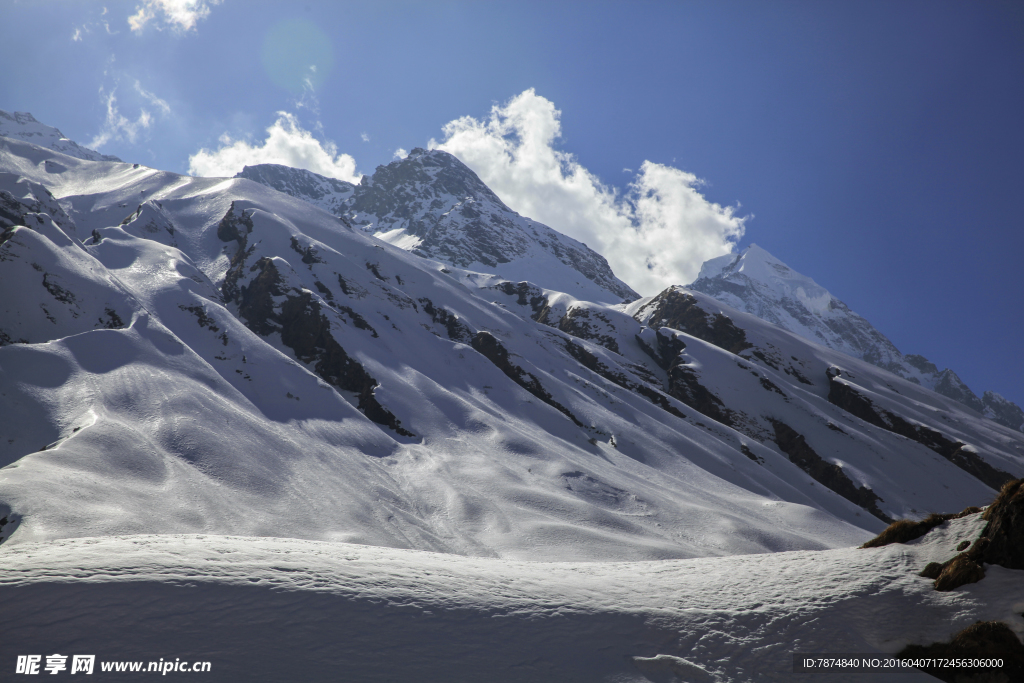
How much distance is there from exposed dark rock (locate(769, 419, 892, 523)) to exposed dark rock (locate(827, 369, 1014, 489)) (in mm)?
16094

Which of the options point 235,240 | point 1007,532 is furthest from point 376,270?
point 1007,532

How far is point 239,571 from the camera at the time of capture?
10977 millimetres

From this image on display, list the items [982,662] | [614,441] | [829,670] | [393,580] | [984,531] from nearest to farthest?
[982,662]
[829,670]
[984,531]
[393,580]
[614,441]

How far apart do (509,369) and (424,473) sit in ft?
88.7

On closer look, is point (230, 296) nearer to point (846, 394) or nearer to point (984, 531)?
point (984, 531)

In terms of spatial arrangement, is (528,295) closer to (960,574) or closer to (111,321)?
(111,321)

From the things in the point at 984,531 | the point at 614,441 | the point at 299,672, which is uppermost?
the point at 614,441

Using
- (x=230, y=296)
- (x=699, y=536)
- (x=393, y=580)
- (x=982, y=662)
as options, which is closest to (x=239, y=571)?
(x=393, y=580)

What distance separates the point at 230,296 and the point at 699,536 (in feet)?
216

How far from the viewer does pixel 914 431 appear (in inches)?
2790

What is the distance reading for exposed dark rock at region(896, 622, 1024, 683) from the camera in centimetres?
854

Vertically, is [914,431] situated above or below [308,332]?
below

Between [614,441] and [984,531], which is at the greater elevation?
[614,441]

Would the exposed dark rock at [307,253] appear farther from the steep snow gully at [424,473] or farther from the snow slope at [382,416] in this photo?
the steep snow gully at [424,473]
